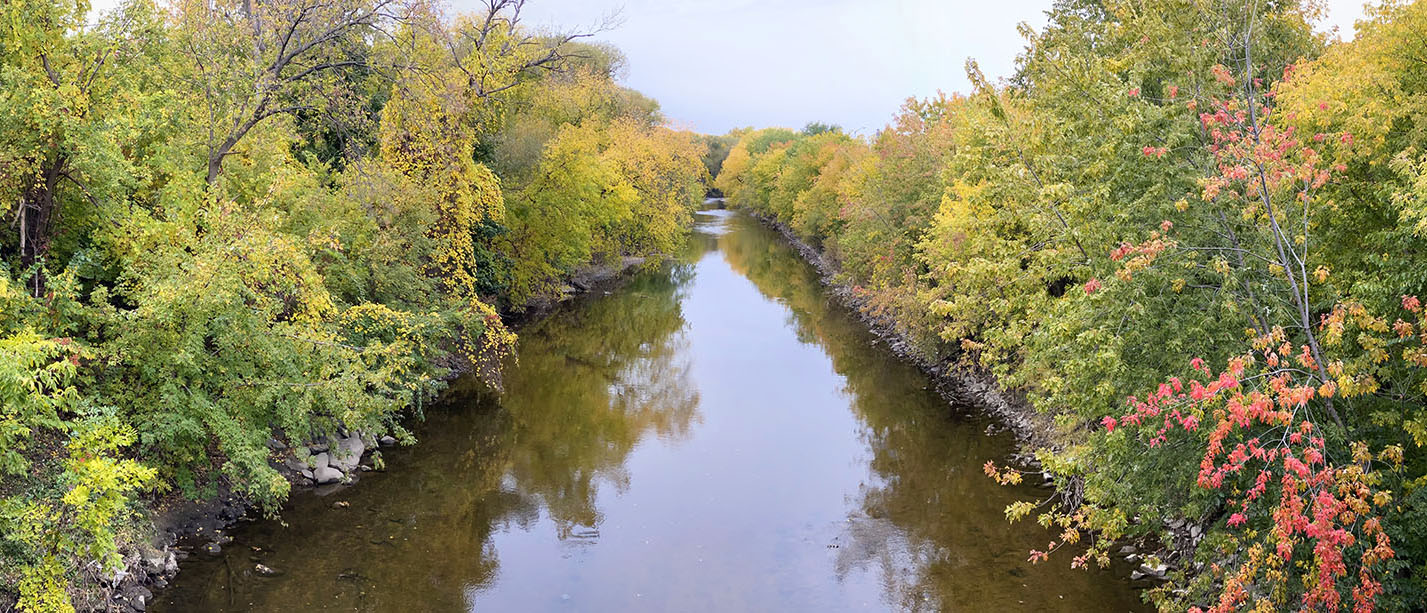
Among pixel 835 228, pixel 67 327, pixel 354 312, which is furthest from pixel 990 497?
pixel 835 228

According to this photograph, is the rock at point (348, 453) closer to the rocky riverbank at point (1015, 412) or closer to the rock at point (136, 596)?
the rock at point (136, 596)

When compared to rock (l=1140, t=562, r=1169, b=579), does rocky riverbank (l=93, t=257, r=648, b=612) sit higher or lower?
lower

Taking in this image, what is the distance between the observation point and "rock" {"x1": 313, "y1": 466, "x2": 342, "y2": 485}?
55.3ft

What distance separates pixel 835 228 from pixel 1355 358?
4243 centimetres

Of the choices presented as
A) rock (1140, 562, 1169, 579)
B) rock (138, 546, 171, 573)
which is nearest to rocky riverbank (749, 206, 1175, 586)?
rock (1140, 562, 1169, 579)

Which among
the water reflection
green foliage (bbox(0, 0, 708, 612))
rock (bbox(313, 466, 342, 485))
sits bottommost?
rock (bbox(313, 466, 342, 485))

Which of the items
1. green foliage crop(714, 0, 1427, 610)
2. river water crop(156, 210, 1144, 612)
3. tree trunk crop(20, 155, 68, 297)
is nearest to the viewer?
green foliage crop(714, 0, 1427, 610)

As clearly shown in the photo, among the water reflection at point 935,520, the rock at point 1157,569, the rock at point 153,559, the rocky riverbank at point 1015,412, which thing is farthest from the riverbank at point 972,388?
the rock at point 153,559

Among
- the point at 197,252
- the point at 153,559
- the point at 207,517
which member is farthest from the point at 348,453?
the point at 197,252

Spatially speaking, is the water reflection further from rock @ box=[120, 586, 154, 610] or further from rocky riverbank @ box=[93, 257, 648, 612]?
rock @ box=[120, 586, 154, 610]

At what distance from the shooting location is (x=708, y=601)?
13055mm

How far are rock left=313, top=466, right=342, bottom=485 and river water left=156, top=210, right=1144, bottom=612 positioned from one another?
417 millimetres

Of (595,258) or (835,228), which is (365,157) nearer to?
(595,258)

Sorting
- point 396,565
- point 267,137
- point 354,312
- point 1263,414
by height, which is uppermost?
point 267,137
